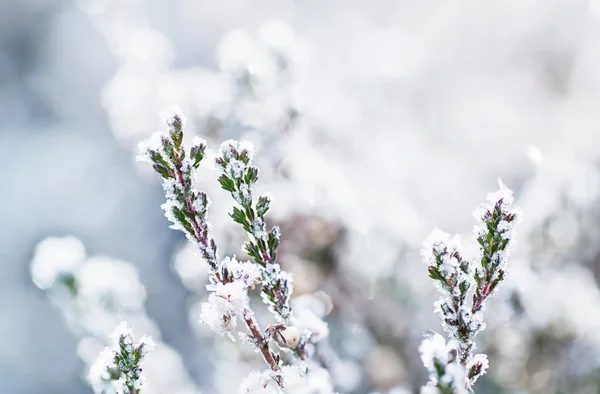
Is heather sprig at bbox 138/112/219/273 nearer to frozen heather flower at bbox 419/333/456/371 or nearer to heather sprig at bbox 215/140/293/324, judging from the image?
heather sprig at bbox 215/140/293/324

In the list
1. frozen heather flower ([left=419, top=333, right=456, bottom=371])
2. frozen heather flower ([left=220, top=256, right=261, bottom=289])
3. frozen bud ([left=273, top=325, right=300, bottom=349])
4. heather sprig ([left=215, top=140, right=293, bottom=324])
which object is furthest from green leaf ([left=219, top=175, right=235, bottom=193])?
Answer: frozen heather flower ([left=419, top=333, right=456, bottom=371])

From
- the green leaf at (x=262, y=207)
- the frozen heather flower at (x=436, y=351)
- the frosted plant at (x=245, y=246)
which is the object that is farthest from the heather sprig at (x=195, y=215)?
the frozen heather flower at (x=436, y=351)

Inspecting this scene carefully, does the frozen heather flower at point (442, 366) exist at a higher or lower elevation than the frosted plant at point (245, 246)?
lower

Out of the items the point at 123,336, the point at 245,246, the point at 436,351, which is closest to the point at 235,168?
the point at 245,246

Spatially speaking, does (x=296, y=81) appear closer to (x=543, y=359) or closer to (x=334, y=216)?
(x=334, y=216)

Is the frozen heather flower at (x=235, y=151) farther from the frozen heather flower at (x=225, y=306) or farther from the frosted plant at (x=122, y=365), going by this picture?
the frosted plant at (x=122, y=365)

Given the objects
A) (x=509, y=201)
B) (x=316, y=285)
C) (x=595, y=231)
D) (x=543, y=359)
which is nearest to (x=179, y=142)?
(x=509, y=201)

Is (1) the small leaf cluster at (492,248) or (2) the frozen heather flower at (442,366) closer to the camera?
(2) the frozen heather flower at (442,366)
